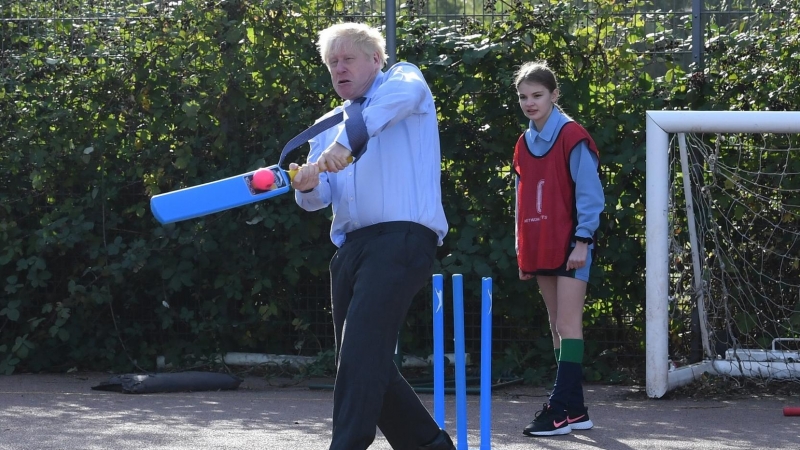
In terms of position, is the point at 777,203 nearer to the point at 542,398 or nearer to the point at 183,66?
the point at 542,398

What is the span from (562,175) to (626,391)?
6.08 feet

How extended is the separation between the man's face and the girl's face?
1.54 m

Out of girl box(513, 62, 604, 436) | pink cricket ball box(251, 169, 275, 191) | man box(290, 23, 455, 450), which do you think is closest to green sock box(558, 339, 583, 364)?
girl box(513, 62, 604, 436)

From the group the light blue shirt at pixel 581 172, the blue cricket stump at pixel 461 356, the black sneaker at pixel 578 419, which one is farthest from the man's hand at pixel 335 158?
the black sneaker at pixel 578 419

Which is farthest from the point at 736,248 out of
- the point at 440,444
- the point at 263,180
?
the point at 263,180

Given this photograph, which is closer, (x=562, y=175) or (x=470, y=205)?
(x=562, y=175)

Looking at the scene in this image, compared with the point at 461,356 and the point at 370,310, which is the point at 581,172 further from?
the point at 370,310

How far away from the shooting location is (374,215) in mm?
4012

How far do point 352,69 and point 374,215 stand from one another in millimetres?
546

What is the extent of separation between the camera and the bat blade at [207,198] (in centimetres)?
363

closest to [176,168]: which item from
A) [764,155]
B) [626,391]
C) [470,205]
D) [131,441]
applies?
[470,205]

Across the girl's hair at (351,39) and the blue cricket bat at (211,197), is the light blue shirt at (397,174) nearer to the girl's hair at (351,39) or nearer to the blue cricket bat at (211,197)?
the girl's hair at (351,39)

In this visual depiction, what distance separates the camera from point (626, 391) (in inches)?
264

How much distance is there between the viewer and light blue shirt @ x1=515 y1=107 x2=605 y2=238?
5.35 m
